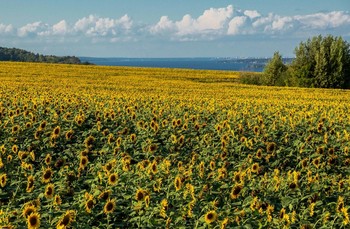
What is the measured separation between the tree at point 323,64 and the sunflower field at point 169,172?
3091 cm

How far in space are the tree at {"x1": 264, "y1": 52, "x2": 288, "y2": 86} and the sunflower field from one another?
32137 mm

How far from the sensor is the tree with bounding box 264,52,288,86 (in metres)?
44.8

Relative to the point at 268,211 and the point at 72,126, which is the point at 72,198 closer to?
the point at 268,211

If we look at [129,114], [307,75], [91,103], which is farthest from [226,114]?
[307,75]

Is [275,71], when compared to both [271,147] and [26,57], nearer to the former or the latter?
[271,147]

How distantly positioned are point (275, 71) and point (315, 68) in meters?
4.15

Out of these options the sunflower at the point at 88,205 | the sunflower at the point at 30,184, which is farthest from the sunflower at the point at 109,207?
the sunflower at the point at 30,184

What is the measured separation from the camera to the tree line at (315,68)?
139 ft

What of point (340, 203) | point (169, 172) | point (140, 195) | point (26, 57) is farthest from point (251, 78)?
point (26, 57)

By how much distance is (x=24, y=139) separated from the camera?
8.62 meters

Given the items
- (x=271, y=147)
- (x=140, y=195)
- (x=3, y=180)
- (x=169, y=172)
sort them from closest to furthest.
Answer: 1. (x=140, y=195)
2. (x=3, y=180)
3. (x=169, y=172)
4. (x=271, y=147)

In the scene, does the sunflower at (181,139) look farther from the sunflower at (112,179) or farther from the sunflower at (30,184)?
the sunflower at (30,184)

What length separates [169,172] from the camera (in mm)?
6047

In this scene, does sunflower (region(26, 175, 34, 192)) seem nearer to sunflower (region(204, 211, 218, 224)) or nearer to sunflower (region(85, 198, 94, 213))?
sunflower (region(85, 198, 94, 213))
